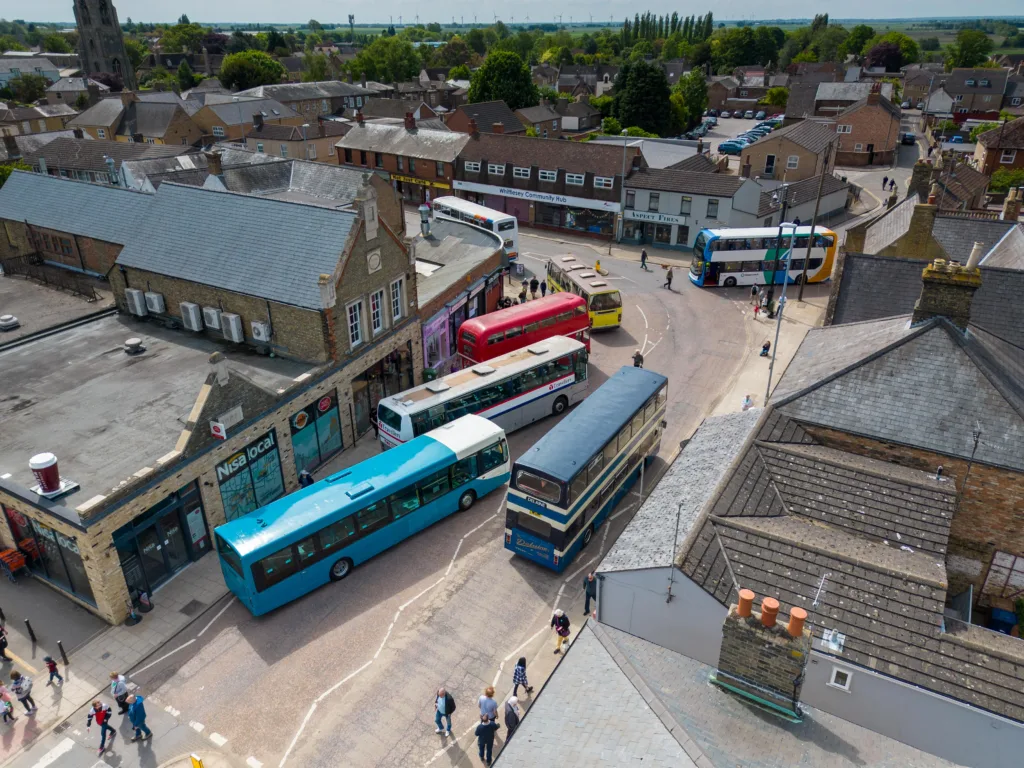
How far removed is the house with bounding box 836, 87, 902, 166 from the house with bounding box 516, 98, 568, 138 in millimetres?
36108

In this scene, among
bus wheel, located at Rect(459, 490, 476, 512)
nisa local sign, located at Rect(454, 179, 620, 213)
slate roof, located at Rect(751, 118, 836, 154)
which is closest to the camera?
bus wheel, located at Rect(459, 490, 476, 512)

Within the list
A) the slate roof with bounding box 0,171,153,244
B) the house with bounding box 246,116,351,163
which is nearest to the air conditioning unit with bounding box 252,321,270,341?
the slate roof with bounding box 0,171,153,244

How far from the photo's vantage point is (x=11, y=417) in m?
23.6

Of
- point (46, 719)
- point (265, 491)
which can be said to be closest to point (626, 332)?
point (265, 491)

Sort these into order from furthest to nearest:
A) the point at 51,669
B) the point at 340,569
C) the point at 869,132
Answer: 1. the point at 869,132
2. the point at 340,569
3. the point at 51,669

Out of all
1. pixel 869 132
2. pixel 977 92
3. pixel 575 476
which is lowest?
pixel 575 476

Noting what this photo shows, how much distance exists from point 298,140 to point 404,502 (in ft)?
199

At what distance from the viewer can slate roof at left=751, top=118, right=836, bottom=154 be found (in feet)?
226

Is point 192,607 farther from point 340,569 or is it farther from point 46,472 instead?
point 46,472

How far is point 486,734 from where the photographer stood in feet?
51.5

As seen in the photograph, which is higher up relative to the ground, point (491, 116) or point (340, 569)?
point (491, 116)

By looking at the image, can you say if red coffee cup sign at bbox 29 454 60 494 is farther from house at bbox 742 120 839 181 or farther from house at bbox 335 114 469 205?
house at bbox 742 120 839 181

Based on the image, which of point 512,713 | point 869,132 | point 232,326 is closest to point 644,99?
point 869,132

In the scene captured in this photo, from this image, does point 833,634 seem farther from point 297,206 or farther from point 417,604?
point 297,206
